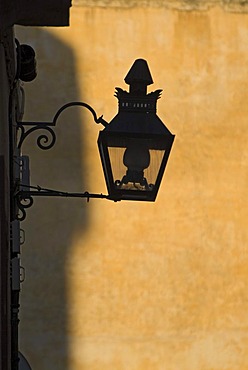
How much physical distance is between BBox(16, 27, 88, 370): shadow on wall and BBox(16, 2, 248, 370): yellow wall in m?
0.01

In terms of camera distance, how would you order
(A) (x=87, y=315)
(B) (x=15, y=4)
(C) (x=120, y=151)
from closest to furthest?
(B) (x=15, y=4)
(C) (x=120, y=151)
(A) (x=87, y=315)

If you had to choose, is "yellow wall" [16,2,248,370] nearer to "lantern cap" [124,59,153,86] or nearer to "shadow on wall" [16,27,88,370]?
"shadow on wall" [16,27,88,370]

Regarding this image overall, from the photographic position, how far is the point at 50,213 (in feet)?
41.9

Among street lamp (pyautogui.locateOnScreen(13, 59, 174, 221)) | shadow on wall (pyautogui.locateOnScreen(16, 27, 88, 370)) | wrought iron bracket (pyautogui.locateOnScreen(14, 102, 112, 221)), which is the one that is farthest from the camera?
shadow on wall (pyautogui.locateOnScreen(16, 27, 88, 370))

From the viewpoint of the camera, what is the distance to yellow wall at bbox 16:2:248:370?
498 inches

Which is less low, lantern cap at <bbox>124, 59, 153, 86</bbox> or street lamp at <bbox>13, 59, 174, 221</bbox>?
lantern cap at <bbox>124, 59, 153, 86</bbox>

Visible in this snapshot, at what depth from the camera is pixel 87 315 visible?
12672 millimetres

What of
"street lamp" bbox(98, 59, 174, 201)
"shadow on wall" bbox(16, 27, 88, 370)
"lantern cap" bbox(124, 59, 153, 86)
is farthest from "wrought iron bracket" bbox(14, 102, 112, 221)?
"shadow on wall" bbox(16, 27, 88, 370)

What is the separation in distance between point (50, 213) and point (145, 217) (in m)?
1.16

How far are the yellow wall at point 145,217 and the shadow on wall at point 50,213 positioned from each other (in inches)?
0.5

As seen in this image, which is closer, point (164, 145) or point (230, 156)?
point (164, 145)

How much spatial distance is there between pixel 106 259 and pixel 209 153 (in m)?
1.83

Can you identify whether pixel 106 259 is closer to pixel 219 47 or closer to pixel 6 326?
pixel 219 47

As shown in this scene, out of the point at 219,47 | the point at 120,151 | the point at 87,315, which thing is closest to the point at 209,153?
the point at 219,47
